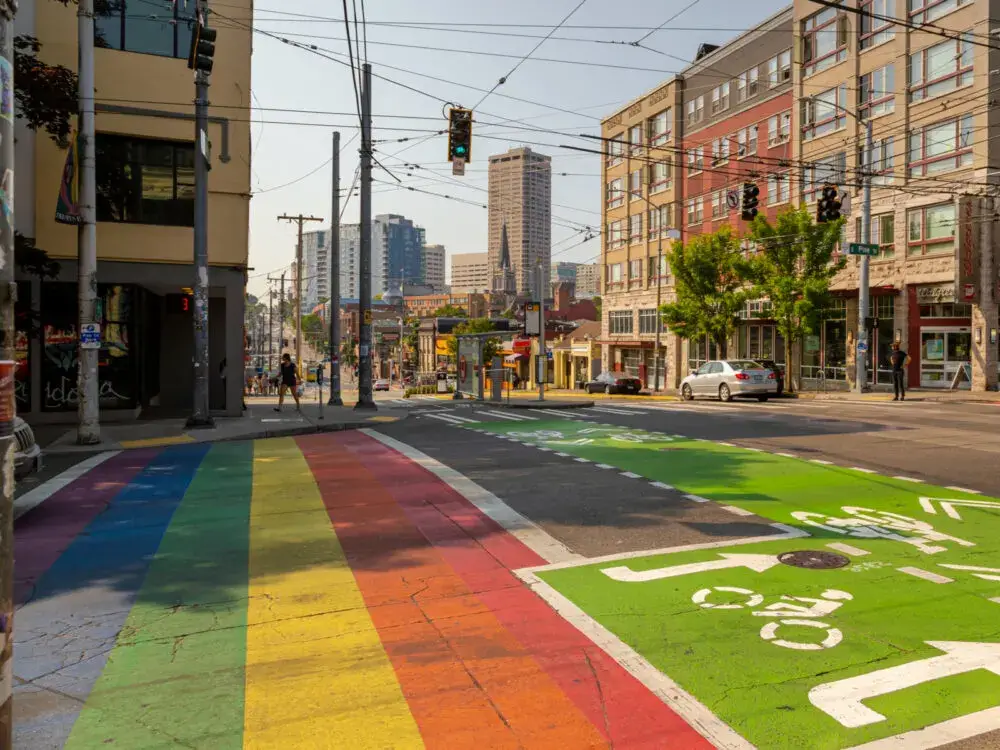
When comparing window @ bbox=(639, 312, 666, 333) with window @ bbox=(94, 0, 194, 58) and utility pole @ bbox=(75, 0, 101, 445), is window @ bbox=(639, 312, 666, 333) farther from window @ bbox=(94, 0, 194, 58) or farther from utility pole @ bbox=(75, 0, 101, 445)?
utility pole @ bbox=(75, 0, 101, 445)

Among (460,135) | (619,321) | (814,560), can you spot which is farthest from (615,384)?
(814,560)

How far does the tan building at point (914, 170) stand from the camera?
28875 mm

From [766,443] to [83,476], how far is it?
36.4 feet

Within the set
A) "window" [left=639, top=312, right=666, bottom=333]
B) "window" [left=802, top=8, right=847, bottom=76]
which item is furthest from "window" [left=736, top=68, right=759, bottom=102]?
"window" [left=639, top=312, right=666, bottom=333]

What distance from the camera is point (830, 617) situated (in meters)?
5.01

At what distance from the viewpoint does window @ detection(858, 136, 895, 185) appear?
32750 millimetres

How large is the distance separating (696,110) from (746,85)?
536cm

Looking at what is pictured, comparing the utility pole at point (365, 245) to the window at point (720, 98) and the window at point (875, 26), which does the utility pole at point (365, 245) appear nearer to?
the window at point (875, 26)

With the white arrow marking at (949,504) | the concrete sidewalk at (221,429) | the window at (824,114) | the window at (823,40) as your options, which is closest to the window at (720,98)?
the window at (823,40)

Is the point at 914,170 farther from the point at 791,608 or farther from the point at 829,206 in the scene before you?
the point at 791,608

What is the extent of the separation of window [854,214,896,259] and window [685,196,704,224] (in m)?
14.3

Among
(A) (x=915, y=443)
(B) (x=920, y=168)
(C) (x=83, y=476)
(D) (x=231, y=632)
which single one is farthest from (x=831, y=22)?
(D) (x=231, y=632)

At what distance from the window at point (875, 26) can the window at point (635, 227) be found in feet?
68.6

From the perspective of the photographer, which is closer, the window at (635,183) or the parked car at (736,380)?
the parked car at (736,380)
